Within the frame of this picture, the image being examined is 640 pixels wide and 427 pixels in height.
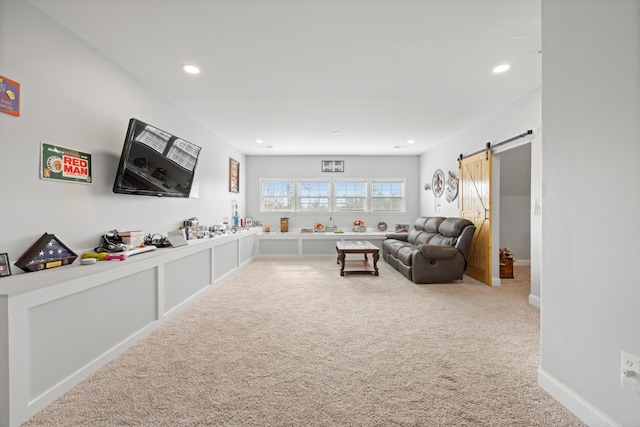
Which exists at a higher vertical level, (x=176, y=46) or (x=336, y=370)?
(x=176, y=46)

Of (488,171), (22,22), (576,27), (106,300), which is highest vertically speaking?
(22,22)

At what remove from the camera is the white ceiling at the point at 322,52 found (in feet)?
6.82

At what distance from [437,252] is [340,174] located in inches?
149

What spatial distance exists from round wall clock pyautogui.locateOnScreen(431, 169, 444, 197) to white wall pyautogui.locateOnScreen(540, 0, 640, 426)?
4464mm

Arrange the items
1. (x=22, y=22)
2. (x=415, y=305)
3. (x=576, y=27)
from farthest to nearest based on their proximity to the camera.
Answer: (x=415, y=305)
(x=22, y=22)
(x=576, y=27)

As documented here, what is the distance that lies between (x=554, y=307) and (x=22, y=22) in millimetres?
3979

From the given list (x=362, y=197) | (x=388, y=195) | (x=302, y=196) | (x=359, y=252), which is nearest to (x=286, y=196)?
(x=302, y=196)

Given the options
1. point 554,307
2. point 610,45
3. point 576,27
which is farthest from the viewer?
point 554,307

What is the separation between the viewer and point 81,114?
2.42 m

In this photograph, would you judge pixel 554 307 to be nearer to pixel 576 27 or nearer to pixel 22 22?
pixel 576 27

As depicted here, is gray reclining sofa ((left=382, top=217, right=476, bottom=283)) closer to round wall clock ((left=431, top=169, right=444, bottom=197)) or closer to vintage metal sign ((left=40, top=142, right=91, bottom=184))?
round wall clock ((left=431, top=169, right=444, bottom=197))

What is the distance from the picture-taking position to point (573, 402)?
1.63m

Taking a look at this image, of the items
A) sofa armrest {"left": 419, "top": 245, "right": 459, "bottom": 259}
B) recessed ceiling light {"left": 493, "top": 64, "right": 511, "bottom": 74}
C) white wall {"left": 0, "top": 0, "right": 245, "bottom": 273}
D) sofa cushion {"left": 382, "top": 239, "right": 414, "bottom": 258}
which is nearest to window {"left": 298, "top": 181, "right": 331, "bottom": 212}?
sofa cushion {"left": 382, "top": 239, "right": 414, "bottom": 258}

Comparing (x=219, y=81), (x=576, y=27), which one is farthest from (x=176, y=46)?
(x=576, y=27)
